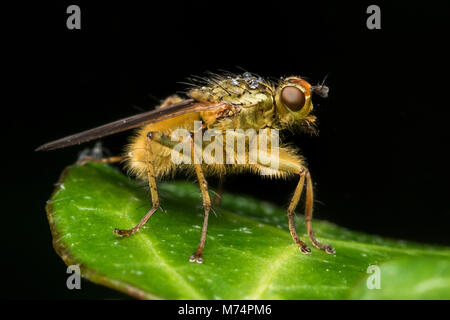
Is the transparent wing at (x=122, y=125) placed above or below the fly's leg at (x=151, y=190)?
above

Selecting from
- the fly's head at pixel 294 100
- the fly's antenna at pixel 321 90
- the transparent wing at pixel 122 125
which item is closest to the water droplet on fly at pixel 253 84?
the fly's head at pixel 294 100

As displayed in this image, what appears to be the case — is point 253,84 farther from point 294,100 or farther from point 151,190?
point 151,190

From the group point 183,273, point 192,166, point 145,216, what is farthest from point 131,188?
point 183,273

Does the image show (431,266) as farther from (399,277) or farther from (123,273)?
(123,273)

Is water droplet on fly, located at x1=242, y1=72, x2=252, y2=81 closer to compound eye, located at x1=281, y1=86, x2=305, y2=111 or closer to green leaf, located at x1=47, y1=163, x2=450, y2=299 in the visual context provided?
compound eye, located at x1=281, y1=86, x2=305, y2=111

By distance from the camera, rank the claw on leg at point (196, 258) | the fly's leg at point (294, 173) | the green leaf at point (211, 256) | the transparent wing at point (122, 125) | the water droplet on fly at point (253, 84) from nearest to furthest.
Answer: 1. the green leaf at point (211, 256)
2. the claw on leg at point (196, 258)
3. the transparent wing at point (122, 125)
4. the fly's leg at point (294, 173)
5. the water droplet on fly at point (253, 84)

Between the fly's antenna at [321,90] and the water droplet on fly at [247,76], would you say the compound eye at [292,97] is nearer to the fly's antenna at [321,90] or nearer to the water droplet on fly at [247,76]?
the fly's antenna at [321,90]

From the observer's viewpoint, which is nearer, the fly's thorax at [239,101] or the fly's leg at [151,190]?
the fly's leg at [151,190]
